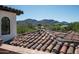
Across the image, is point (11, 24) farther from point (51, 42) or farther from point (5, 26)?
point (51, 42)

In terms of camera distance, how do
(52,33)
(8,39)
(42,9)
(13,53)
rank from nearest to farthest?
(13,53) → (42,9) → (52,33) → (8,39)

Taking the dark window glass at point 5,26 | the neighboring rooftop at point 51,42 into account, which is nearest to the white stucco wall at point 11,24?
the dark window glass at point 5,26

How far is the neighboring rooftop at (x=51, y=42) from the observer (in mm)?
3160

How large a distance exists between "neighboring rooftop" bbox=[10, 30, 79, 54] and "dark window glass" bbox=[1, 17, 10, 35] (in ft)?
1.21

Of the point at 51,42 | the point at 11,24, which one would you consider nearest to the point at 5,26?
the point at 11,24

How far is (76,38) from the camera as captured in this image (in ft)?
11.6

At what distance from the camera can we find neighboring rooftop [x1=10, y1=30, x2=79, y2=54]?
316cm

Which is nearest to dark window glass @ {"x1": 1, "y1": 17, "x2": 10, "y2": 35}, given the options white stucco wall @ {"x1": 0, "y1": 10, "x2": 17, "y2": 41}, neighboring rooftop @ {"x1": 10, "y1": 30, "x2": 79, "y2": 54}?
white stucco wall @ {"x1": 0, "y1": 10, "x2": 17, "y2": 41}

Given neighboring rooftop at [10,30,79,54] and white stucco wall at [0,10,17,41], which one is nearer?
neighboring rooftop at [10,30,79,54]

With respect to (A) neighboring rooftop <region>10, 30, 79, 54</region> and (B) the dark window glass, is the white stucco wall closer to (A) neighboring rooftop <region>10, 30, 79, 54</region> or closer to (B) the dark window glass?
(B) the dark window glass
